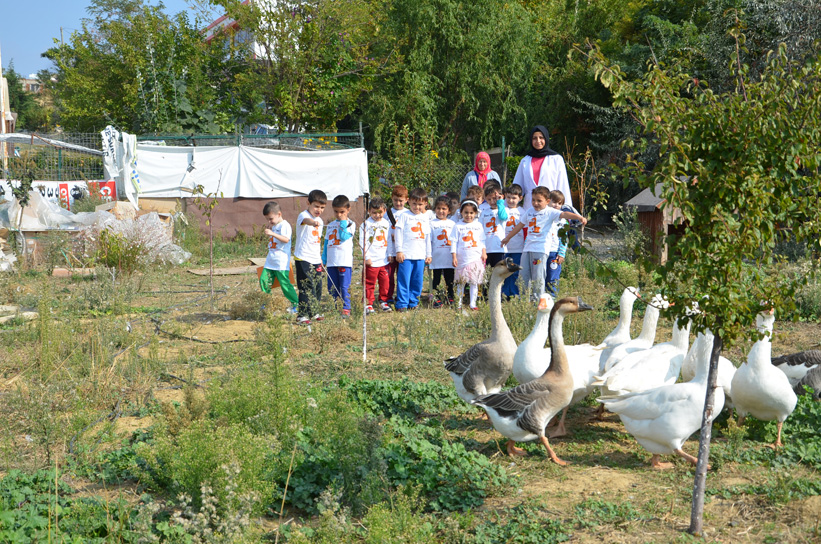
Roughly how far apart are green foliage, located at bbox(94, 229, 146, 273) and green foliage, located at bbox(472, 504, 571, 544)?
8784mm

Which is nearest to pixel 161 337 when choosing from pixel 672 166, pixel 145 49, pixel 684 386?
pixel 684 386

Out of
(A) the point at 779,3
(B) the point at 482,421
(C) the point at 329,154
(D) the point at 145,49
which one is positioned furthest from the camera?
(D) the point at 145,49

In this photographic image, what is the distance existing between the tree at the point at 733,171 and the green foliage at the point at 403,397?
2.66 metres

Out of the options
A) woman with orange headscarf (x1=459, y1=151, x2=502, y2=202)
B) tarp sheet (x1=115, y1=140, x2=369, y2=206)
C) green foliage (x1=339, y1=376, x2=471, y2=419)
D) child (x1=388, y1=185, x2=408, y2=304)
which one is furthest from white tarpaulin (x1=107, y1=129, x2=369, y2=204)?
green foliage (x1=339, y1=376, x2=471, y2=419)

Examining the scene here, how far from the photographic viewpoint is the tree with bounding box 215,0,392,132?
19.9 meters

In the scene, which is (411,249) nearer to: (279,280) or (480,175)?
(279,280)

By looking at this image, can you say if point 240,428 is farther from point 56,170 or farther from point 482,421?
point 56,170

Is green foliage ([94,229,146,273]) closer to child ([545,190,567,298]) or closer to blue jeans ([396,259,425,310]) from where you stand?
blue jeans ([396,259,425,310])

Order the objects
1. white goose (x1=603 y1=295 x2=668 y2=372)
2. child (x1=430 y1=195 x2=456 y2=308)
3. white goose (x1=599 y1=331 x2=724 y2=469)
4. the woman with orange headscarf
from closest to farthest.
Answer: white goose (x1=599 y1=331 x2=724 y2=469) < white goose (x1=603 y1=295 x2=668 y2=372) < child (x1=430 y1=195 x2=456 y2=308) < the woman with orange headscarf

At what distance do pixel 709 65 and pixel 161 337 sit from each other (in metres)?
14.2

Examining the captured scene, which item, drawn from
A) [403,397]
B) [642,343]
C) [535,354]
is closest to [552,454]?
[535,354]

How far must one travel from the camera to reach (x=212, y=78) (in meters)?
22.3

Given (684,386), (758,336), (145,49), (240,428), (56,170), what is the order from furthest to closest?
(145,49) < (56,170) < (684,386) < (240,428) < (758,336)

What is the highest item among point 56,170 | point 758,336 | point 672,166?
point 56,170
